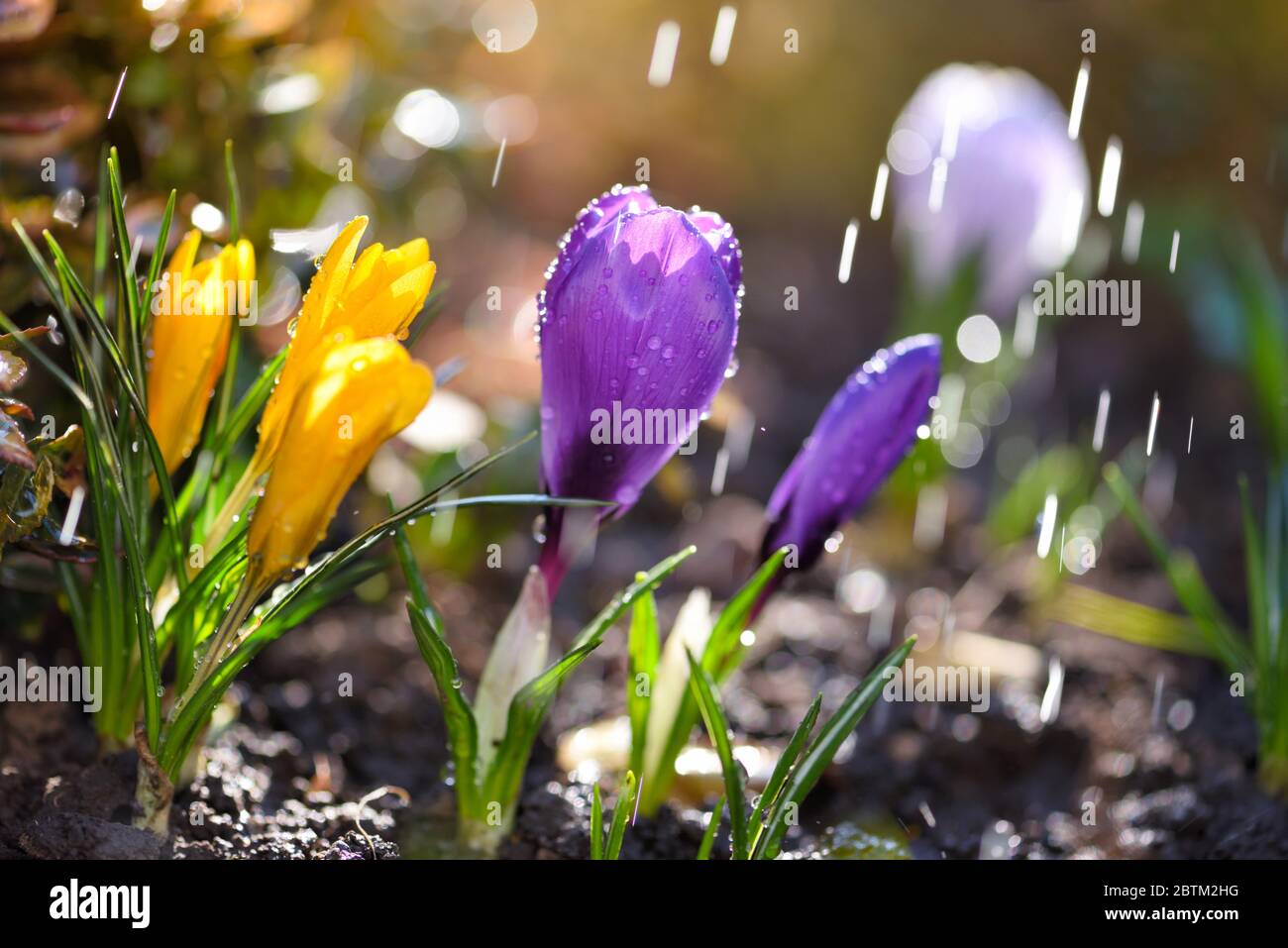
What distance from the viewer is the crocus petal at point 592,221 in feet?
3.15

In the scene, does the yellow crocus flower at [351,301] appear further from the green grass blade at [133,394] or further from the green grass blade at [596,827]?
the green grass blade at [596,827]

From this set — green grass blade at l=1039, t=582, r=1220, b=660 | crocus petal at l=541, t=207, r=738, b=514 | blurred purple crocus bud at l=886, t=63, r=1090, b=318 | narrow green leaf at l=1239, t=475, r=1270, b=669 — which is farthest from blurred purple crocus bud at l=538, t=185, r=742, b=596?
blurred purple crocus bud at l=886, t=63, r=1090, b=318

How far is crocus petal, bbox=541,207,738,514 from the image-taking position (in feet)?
3.08

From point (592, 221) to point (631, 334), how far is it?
111 millimetres

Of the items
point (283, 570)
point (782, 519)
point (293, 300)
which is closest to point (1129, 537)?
point (782, 519)

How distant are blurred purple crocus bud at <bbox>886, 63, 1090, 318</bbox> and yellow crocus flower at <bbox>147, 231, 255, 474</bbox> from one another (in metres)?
1.45

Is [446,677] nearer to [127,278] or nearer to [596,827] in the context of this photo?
[596,827]

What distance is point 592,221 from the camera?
0.99m

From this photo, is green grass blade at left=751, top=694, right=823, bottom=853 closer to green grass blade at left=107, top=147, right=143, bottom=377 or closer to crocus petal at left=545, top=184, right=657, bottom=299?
crocus petal at left=545, top=184, right=657, bottom=299

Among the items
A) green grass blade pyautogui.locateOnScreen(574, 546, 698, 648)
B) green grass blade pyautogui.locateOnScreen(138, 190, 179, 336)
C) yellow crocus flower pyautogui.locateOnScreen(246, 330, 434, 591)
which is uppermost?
green grass blade pyautogui.locateOnScreen(138, 190, 179, 336)

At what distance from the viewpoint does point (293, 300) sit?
1.53 metres

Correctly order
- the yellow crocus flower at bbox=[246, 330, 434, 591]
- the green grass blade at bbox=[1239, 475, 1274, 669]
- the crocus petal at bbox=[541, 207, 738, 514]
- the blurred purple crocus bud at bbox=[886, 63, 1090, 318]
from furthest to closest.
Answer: the blurred purple crocus bud at bbox=[886, 63, 1090, 318]
the green grass blade at bbox=[1239, 475, 1274, 669]
the crocus petal at bbox=[541, 207, 738, 514]
the yellow crocus flower at bbox=[246, 330, 434, 591]

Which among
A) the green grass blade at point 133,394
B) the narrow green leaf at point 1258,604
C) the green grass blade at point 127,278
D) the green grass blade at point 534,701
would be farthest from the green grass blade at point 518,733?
the narrow green leaf at point 1258,604

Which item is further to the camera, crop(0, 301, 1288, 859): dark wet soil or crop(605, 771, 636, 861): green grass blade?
crop(0, 301, 1288, 859): dark wet soil
